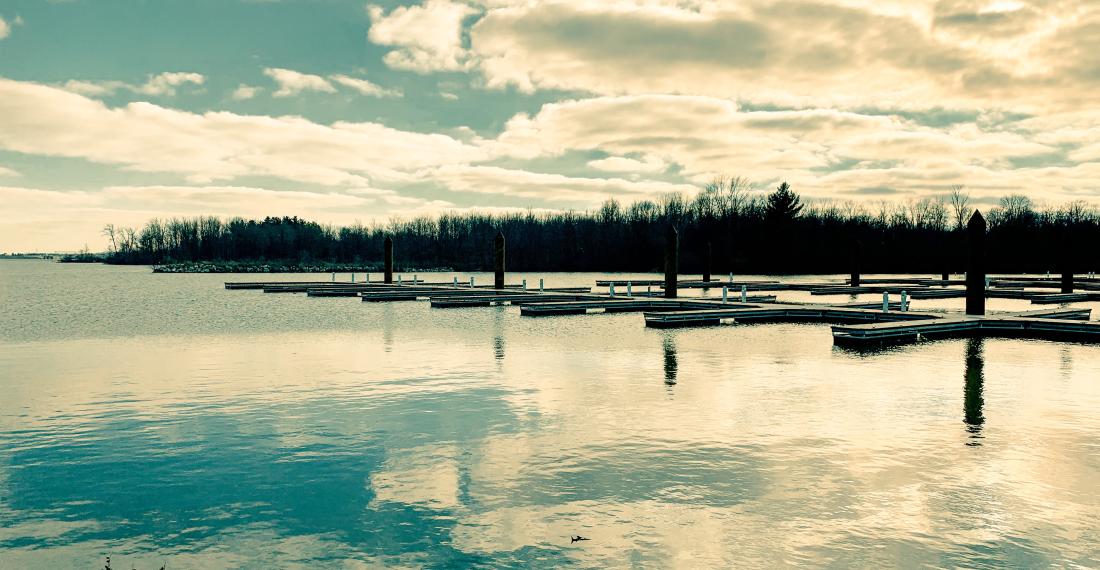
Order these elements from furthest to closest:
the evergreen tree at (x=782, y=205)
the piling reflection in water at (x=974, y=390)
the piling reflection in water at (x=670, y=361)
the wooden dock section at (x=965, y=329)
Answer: the evergreen tree at (x=782, y=205) → the wooden dock section at (x=965, y=329) → the piling reflection in water at (x=670, y=361) → the piling reflection in water at (x=974, y=390)

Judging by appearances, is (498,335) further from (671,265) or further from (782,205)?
(782,205)

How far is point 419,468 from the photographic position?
8.72 metres

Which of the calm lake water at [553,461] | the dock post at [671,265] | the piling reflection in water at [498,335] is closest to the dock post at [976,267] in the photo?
the calm lake water at [553,461]

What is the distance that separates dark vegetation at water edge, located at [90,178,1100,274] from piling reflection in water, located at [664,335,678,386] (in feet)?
146

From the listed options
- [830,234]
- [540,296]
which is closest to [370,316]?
[540,296]

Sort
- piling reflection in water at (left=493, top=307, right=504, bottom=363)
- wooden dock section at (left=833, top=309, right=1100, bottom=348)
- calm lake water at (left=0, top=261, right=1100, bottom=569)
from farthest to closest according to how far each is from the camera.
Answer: wooden dock section at (left=833, top=309, right=1100, bottom=348), piling reflection in water at (left=493, top=307, right=504, bottom=363), calm lake water at (left=0, top=261, right=1100, bottom=569)

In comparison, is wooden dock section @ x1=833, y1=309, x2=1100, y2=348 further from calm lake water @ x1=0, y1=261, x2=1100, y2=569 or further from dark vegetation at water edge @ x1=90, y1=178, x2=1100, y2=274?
dark vegetation at water edge @ x1=90, y1=178, x2=1100, y2=274

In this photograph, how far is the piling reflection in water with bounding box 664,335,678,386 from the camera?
583 inches

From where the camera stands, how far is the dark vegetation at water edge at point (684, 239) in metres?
89.6

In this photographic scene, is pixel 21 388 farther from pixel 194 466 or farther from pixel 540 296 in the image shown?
pixel 540 296

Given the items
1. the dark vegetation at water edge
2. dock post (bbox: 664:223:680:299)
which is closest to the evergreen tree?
the dark vegetation at water edge

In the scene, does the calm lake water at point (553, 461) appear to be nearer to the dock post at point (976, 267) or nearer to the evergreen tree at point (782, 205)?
the dock post at point (976, 267)

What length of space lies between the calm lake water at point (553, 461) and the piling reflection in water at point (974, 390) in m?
0.08

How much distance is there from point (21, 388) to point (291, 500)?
32.5ft
